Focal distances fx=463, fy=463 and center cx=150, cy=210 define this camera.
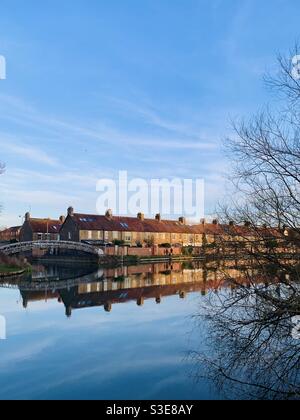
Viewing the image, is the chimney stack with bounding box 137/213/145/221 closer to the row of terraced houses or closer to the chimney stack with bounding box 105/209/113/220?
the row of terraced houses

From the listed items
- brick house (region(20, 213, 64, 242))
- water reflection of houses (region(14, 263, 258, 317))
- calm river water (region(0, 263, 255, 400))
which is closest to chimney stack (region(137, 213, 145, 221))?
brick house (region(20, 213, 64, 242))

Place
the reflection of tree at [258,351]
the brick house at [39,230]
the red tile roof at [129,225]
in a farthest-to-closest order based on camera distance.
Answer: the brick house at [39,230] < the red tile roof at [129,225] < the reflection of tree at [258,351]

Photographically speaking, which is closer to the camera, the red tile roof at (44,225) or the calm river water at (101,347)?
the calm river water at (101,347)

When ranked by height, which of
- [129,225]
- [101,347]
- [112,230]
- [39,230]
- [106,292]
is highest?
[129,225]

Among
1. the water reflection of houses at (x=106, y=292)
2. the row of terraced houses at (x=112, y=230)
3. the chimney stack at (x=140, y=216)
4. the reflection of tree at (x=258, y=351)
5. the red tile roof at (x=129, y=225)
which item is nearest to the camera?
the reflection of tree at (x=258, y=351)

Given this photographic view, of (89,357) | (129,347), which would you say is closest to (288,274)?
(129,347)

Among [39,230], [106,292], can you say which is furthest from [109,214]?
[106,292]

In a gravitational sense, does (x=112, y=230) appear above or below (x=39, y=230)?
below

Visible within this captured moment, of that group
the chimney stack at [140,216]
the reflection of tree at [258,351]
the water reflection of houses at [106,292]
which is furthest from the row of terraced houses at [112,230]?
the reflection of tree at [258,351]

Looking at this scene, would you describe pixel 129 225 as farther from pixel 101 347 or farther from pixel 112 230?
pixel 101 347

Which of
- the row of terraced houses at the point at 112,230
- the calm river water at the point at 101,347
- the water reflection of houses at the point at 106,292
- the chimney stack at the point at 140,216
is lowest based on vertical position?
the calm river water at the point at 101,347

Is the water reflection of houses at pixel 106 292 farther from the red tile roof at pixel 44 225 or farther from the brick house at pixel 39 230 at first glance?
the red tile roof at pixel 44 225
